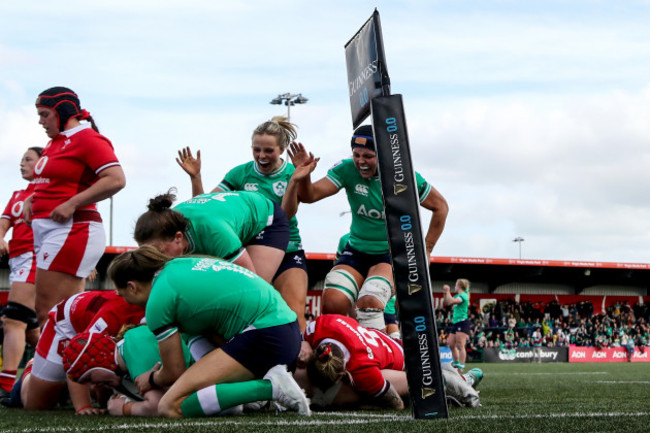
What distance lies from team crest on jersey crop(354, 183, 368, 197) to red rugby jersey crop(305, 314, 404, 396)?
155 cm

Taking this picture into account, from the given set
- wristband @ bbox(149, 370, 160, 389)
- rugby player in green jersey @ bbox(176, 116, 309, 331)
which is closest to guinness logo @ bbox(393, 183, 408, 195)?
wristband @ bbox(149, 370, 160, 389)

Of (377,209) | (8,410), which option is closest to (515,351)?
(377,209)

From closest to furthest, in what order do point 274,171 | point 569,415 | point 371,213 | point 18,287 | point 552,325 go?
point 569,415
point 371,213
point 274,171
point 18,287
point 552,325

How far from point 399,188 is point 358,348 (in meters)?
1.38

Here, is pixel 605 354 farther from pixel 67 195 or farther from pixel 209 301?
pixel 209 301

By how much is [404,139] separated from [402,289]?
800 millimetres

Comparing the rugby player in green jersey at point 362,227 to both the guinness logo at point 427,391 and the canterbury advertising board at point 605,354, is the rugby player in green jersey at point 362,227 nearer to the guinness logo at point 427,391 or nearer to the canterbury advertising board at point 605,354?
the guinness logo at point 427,391

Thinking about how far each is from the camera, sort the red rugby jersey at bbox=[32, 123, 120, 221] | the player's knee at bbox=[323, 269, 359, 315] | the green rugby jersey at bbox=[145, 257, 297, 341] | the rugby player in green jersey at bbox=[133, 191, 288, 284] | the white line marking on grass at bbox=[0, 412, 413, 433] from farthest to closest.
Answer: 1. the player's knee at bbox=[323, 269, 359, 315]
2. the red rugby jersey at bbox=[32, 123, 120, 221]
3. the rugby player in green jersey at bbox=[133, 191, 288, 284]
4. the green rugby jersey at bbox=[145, 257, 297, 341]
5. the white line marking on grass at bbox=[0, 412, 413, 433]

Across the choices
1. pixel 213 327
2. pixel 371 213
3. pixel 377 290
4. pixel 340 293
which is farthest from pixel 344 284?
pixel 213 327

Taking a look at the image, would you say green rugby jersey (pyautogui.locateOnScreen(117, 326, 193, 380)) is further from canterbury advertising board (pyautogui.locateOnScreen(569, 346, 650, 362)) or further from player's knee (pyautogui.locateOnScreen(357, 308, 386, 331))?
canterbury advertising board (pyautogui.locateOnScreen(569, 346, 650, 362))

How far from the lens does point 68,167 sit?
609cm

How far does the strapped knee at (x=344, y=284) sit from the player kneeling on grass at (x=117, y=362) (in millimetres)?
2135

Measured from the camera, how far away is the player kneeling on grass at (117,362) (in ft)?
15.7

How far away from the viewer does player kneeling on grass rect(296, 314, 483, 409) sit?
5.05 metres
